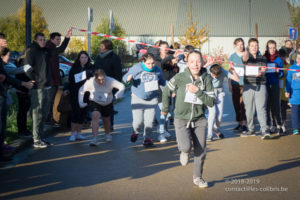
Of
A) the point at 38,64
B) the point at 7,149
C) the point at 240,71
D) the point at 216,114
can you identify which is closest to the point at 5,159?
the point at 7,149

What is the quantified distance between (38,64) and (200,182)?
4263mm

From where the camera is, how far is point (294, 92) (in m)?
10.3

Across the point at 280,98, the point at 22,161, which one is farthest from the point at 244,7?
the point at 22,161

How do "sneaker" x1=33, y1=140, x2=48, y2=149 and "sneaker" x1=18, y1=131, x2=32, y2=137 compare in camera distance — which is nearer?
"sneaker" x1=33, y1=140, x2=48, y2=149

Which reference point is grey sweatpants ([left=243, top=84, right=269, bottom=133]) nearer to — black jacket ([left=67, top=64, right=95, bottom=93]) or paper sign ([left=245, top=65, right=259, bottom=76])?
paper sign ([left=245, top=65, right=259, bottom=76])

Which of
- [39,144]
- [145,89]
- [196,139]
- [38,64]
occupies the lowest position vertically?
[39,144]

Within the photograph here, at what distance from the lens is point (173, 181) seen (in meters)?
6.20

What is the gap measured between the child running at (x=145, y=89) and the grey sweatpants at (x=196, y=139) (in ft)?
8.87

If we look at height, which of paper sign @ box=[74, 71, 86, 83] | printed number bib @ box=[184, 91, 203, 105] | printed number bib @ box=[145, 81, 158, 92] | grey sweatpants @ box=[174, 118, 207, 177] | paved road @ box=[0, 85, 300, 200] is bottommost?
paved road @ box=[0, 85, 300, 200]

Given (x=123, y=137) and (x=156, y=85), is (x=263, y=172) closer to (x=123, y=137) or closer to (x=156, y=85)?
(x=156, y=85)

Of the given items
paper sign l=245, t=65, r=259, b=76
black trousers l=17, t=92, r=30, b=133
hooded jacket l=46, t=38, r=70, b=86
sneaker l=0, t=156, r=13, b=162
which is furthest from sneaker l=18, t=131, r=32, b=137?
paper sign l=245, t=65, r=259, b=76

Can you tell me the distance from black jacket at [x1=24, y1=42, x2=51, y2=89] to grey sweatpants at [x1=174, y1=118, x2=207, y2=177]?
3.55m

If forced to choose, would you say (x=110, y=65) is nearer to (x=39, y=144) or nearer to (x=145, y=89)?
(x=145, y=89)

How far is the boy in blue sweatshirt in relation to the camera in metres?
10.2
